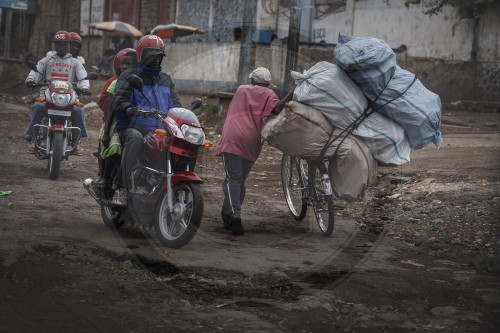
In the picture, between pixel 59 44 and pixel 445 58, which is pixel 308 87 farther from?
pixel 445 58

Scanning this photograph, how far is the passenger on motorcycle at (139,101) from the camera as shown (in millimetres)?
6594

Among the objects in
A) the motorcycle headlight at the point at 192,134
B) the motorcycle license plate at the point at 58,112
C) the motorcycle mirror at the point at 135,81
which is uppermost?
the motorcycle mirror at the point at 135,81

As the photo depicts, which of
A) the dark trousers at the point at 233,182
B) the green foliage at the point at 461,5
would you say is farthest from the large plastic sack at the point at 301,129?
the green foliage at the point at 461,5

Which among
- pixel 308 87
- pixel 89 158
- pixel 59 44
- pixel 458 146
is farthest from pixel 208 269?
pixel 458 146

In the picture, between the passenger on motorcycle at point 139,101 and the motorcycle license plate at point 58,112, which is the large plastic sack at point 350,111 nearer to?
the passenger on motorcycle at point 139,101

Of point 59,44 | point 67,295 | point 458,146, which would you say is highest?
point 59,44

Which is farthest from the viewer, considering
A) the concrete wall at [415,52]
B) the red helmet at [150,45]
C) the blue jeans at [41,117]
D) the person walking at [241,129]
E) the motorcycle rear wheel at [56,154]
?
the concrete wall at [415,52]

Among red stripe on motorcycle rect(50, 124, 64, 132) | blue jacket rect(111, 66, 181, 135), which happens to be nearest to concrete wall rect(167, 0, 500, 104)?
red stripe on motorcycle rect(50, 124, 64, 132)

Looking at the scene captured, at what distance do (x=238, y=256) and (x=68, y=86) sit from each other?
487 centimetres

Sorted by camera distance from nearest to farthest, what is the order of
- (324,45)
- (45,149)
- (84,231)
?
1. (84,231)
2. (45,149)
3. (324,45)

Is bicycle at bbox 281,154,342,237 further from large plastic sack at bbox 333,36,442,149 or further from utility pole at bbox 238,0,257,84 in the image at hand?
utility pole at bbox 238,0,257,84

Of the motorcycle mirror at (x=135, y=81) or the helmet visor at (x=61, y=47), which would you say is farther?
the helmet visor at (x=61, y=47)

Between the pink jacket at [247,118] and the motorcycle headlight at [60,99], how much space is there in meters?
3.50

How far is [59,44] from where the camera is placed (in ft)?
35.6
